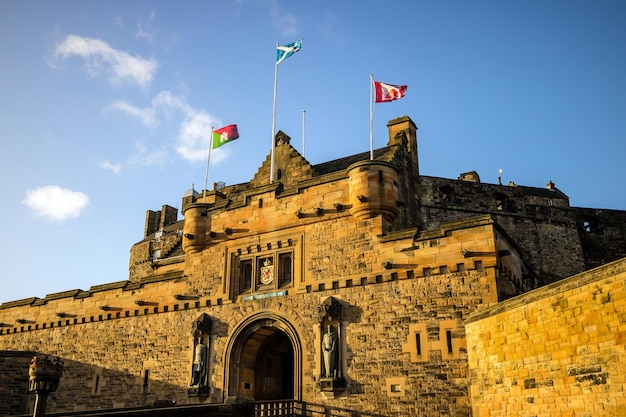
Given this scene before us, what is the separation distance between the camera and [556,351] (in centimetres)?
1195

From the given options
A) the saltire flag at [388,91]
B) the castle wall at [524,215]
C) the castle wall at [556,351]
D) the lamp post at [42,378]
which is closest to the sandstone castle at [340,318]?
the castle wall at [556,351]

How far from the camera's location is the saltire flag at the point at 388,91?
2106 cm

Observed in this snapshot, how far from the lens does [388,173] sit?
1894 cm

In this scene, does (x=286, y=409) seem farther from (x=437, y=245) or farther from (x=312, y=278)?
(x=437, y=245)

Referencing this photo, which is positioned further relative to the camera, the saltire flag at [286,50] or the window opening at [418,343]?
the saltire flag at [286,50]

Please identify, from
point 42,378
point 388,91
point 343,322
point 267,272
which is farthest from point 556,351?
point 388,91

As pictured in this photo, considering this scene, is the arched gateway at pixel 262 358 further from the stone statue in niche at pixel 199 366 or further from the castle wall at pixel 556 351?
the castle wall at pixel 556 351

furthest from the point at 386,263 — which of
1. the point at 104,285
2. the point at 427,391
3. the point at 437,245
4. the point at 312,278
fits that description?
the point at 104,285

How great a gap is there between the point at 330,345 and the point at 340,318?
2.98 feet

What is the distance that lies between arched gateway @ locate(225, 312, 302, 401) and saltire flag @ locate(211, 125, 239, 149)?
9236mm

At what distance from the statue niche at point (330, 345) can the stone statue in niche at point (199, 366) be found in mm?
4875

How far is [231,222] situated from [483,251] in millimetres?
9886

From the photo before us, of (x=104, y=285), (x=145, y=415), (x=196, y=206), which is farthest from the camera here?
(x=104, y=285)

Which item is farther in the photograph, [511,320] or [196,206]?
[196,206]
